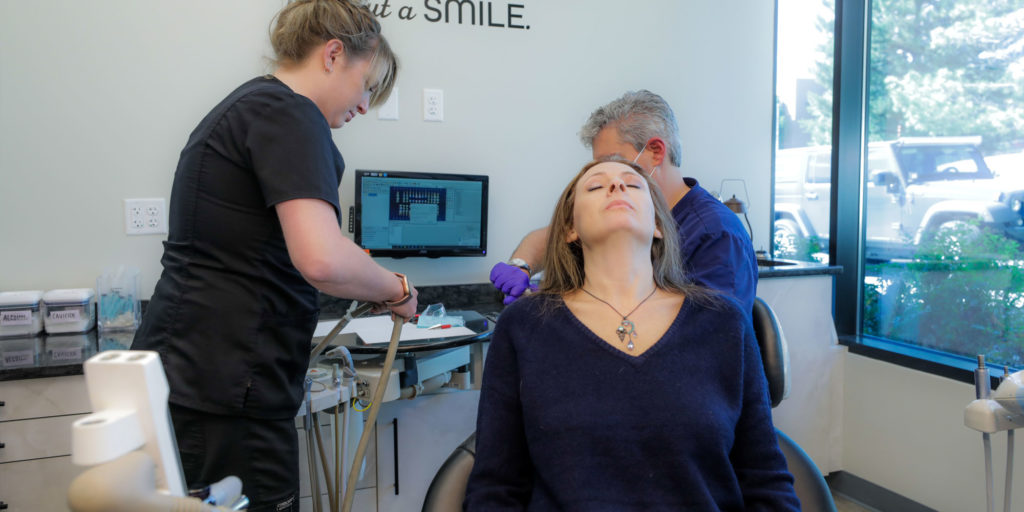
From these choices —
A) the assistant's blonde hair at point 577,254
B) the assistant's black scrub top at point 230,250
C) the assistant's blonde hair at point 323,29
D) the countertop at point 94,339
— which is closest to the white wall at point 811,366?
the countertop at point 94,339

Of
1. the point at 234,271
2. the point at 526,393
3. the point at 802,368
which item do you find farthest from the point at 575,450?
the point at 802,368

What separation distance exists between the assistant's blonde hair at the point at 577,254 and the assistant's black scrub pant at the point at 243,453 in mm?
599

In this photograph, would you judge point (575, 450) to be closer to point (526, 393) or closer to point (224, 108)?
point (526, 393)

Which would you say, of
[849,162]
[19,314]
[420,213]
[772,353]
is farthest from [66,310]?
[849,162]

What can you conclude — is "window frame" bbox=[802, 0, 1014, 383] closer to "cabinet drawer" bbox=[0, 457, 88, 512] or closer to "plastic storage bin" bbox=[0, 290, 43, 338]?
"cabinet drawer" bbox=[0, 457, 88, 512]

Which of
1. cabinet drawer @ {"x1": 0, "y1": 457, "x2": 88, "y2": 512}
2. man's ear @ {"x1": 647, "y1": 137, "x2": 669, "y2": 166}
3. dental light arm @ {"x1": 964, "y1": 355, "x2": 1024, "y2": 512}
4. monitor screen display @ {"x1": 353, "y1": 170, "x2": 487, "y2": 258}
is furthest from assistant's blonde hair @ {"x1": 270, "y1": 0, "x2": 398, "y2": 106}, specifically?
Answer: dental light arm @ {"x1": 964, "y1": 355, "x2": 1024, "y2": 512}

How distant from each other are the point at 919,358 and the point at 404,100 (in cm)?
219

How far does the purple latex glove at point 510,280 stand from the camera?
1.70m

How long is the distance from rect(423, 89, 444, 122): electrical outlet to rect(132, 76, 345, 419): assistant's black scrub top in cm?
127

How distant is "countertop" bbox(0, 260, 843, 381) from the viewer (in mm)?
1584

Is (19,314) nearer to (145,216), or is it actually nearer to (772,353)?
(145,216)

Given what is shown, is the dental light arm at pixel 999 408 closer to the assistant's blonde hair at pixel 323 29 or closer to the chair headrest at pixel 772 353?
the chair headrest at pixel 772 353

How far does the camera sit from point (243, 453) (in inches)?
44.4

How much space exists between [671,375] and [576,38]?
6.19ft
